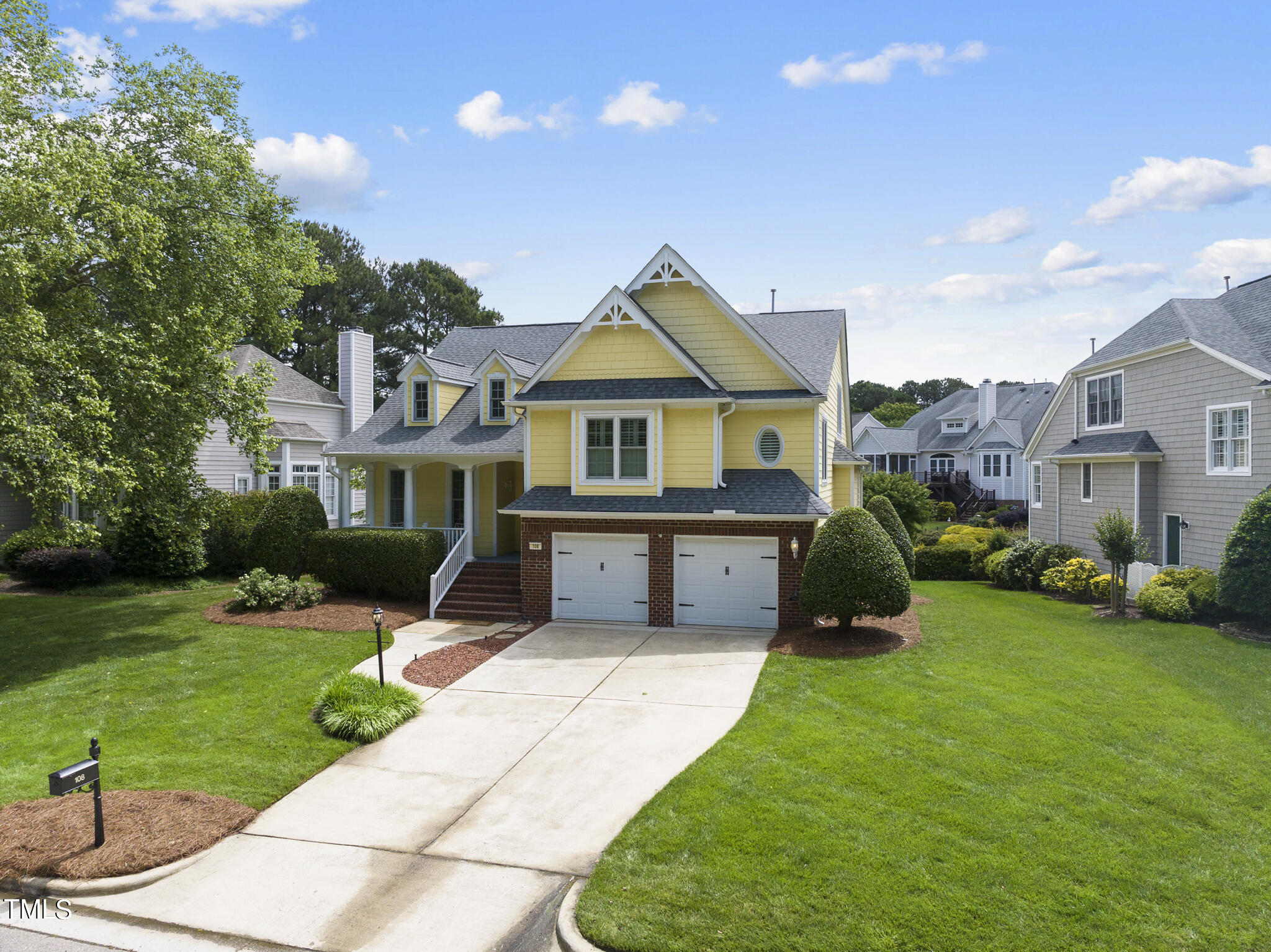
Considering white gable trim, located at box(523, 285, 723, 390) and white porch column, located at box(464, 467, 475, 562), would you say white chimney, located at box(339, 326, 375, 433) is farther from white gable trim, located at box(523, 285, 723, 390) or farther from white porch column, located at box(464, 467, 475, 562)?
white gable trim, located at box(523, 285, 723, 390)

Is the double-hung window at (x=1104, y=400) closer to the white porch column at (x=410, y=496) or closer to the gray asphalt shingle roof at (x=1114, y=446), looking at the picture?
the gray asphalt shingle roof at (x=1114, y=446)

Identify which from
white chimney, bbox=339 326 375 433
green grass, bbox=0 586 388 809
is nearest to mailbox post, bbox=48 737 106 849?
green grass, bbox=0 586 388 809

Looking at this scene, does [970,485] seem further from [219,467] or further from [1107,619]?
Answer: [219,467]

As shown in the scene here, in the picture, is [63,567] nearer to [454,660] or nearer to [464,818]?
[454,660]

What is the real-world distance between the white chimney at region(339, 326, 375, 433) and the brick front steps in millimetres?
16127

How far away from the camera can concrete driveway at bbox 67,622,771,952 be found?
6383mm

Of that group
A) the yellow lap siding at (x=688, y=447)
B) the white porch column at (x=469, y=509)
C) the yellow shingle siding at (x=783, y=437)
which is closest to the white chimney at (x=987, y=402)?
the yellow shingle siding at (x=783, y=437)

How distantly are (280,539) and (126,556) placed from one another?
6.61m

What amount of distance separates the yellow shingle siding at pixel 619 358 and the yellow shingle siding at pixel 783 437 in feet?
6.22

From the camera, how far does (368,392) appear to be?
111 ft

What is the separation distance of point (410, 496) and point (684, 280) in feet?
32.2

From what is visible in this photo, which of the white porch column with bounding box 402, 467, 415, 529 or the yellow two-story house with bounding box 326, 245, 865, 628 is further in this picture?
the white porch column with bounding box 402, 467, 415, 529

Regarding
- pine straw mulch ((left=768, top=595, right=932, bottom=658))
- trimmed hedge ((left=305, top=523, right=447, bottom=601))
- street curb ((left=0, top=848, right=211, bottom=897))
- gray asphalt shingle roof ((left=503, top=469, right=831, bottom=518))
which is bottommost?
street curb ((left=0, top=848, right=211, bottom=897))

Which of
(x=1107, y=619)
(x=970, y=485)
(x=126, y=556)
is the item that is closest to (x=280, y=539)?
(x=126, y=556)
